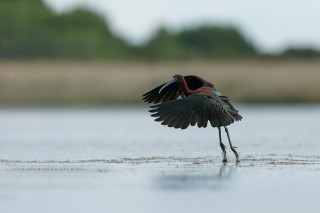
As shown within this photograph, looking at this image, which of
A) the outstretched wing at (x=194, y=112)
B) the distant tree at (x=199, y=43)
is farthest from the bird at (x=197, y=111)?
the distant tree at (x=199, y=43)

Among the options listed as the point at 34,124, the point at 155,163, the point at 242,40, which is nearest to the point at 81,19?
the point at 242,40

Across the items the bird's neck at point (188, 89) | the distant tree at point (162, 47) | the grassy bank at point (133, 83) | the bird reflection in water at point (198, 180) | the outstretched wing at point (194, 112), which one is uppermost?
the distant tree at point (162, 47)

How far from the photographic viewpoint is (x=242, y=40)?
5012 centimetres

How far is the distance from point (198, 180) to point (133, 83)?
15.7 meters

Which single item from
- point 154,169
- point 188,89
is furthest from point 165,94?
point 154,169

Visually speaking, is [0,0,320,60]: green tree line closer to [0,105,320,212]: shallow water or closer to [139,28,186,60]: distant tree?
[139,28,186,60]: distant tree

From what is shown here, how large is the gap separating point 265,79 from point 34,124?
7.21 metres

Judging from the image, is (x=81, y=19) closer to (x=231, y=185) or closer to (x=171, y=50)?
(x=171, y=50)

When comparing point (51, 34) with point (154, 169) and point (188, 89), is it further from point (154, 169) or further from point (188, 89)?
point (154, 169)

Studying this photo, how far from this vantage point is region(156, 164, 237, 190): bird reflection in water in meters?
9.24

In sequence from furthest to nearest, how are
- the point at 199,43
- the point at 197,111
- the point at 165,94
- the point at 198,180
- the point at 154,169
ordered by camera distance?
the point at 199,43
the point at 165,94
the point at 197,111
the point at 154,169
the point at 198,180

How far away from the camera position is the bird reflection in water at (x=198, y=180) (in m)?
9.24

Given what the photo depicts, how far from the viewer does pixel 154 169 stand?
1078cm

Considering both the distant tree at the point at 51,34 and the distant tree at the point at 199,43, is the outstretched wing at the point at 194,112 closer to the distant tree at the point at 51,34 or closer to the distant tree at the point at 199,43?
the distant tree at the point at 51,34
